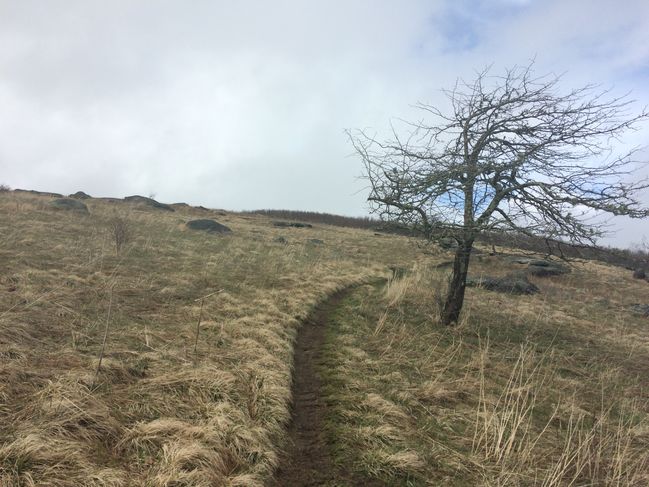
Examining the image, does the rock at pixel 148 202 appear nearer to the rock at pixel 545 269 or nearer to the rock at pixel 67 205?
the rock at pixel 67 205

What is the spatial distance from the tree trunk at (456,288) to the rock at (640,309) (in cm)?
1122

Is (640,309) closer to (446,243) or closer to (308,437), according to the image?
(446,243)

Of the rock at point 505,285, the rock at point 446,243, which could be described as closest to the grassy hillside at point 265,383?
the rock at point 446,243

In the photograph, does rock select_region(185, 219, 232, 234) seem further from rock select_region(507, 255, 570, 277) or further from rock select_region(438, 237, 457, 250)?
rock select_region(507, 255, 570, 277)

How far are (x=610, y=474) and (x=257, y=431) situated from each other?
12.1ft

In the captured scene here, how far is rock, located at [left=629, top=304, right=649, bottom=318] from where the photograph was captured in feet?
51.6

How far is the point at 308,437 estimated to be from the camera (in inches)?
171

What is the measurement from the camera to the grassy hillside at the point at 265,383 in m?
3.62

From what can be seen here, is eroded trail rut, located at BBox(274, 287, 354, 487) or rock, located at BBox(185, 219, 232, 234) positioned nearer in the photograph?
eroded trail rut, located at BBox(274, 287, 354, 487)

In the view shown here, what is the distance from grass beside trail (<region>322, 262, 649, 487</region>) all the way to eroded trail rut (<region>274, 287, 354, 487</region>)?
0.55 ft

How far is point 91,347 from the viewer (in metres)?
5.57

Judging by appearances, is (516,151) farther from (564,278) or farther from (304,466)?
(564,278)

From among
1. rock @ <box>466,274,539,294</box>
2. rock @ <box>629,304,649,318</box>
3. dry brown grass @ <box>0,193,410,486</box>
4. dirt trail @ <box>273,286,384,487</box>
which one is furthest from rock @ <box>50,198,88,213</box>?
rock @ <box>629,304,649,318</box>

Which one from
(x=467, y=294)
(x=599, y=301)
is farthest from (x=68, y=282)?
(x=599, y=301)
